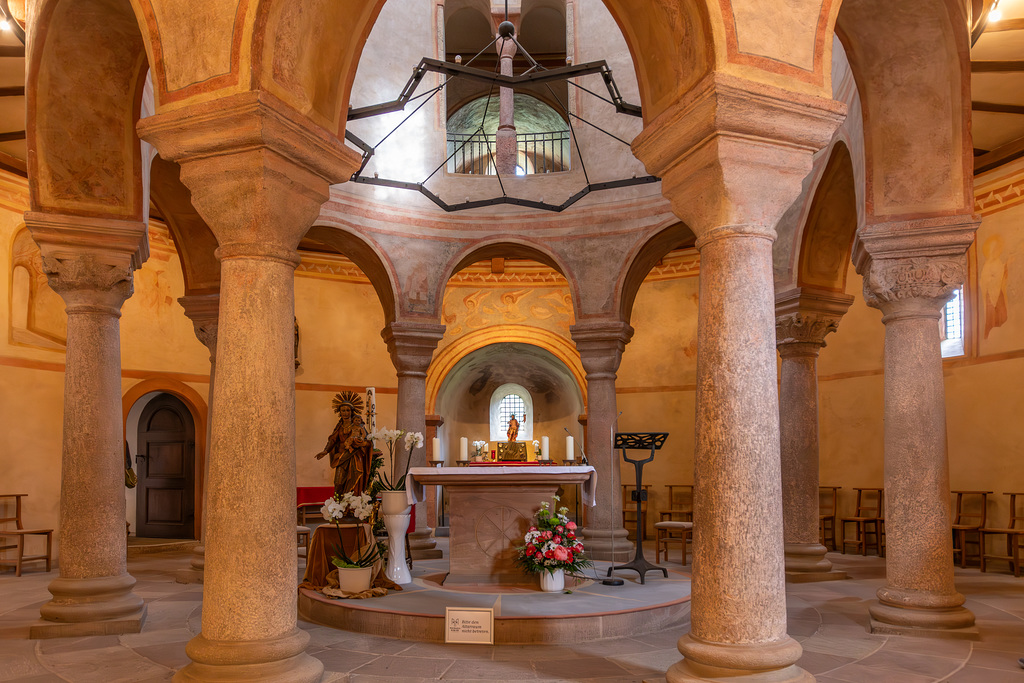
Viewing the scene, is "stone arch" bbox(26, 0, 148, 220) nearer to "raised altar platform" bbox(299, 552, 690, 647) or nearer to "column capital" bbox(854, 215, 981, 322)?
"raised altar platform" bbox(299, 552, 690, 647)

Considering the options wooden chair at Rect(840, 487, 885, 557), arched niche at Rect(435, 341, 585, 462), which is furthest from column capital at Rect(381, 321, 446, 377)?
wooden chair at Rect(840, 487, 885, 557)

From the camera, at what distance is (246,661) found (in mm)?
4516

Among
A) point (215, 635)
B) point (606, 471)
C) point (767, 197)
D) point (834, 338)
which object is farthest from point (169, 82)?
point (834, 338)

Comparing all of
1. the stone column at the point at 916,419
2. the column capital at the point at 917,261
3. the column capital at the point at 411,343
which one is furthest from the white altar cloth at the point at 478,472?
the column capital at the point at 411,343

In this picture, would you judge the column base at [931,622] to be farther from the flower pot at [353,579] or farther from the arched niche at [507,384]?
the arched niche at [507,384]

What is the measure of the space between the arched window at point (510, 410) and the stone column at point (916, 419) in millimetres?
13171

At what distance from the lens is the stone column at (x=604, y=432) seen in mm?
11258

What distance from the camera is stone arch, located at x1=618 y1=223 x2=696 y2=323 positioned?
1196 centimetres

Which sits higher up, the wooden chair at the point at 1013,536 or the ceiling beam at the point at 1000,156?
the ceiling beam at the point at 1000,156

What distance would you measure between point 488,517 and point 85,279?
4.49 m

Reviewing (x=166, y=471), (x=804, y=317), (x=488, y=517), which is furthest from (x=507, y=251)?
(x=166, y=471)

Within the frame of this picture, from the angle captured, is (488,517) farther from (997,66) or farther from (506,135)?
(997,66)

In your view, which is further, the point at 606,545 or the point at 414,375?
the point at 414,375

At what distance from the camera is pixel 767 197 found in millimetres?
4691
